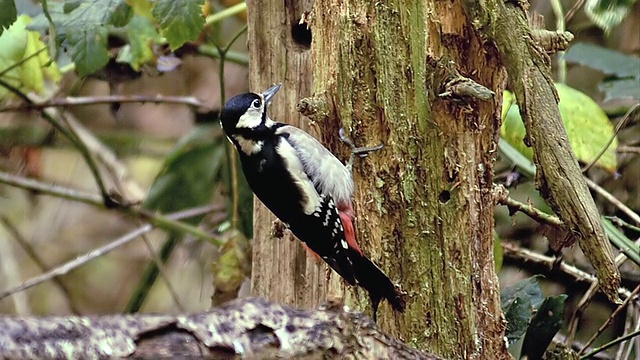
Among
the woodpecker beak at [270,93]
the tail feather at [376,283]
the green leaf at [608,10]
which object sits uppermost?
the green leaf at [608,10]

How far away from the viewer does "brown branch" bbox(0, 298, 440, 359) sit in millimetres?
1141

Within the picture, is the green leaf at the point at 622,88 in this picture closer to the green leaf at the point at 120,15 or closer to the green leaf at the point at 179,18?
the green leaf at the point at 179,18

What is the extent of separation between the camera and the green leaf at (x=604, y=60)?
2.73m

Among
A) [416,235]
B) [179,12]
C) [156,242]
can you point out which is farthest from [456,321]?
[156,242]

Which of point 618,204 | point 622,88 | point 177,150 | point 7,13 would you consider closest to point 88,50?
point 7,13

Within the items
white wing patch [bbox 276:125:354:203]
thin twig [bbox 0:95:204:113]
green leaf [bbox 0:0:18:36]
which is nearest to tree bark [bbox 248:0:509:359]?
white wing patch [bbox 276:125:354:203]

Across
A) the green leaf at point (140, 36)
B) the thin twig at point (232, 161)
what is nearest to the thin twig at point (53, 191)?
the thin twig at point (232, 161)

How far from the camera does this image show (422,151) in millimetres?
2004

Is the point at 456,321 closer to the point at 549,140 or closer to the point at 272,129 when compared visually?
the point at 549,140

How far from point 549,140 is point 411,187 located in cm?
33

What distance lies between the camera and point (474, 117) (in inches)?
78.6

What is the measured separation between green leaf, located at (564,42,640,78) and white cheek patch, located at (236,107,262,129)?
106 centimetres

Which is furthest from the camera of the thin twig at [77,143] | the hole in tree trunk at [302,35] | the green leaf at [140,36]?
the thin twig at [77,143]

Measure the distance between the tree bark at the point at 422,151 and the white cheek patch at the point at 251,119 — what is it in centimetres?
33
